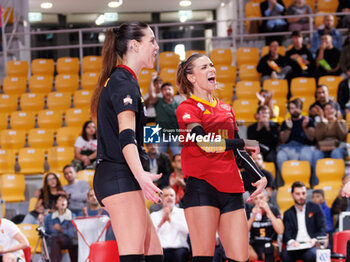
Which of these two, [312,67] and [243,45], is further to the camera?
[243,45]

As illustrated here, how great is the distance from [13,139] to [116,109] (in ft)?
22.5

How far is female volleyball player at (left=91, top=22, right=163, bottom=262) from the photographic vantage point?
265cm

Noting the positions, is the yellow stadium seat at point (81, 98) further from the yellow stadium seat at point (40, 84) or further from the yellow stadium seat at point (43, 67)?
the yellow stadium seat at point (43, 67)

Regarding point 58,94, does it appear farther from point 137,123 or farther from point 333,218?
point 137,123

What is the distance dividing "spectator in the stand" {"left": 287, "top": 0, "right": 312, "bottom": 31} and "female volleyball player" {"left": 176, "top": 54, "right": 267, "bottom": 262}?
787 centimetres

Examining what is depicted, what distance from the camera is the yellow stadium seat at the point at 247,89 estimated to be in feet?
30.4

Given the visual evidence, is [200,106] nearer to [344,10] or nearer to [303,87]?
[303,87]

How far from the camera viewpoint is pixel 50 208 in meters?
7.08

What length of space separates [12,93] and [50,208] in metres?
4.13

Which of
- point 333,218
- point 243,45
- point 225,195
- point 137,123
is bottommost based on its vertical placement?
point 333,218

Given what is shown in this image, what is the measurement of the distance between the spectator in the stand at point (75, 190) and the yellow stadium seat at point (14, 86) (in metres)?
3.75

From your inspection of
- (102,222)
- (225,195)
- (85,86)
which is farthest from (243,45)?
(225,195)

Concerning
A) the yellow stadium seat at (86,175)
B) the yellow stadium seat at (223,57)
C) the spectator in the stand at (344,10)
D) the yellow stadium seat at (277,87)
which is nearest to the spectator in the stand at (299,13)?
the spectator in the stand at (344,10)

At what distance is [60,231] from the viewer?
669 centimetres
